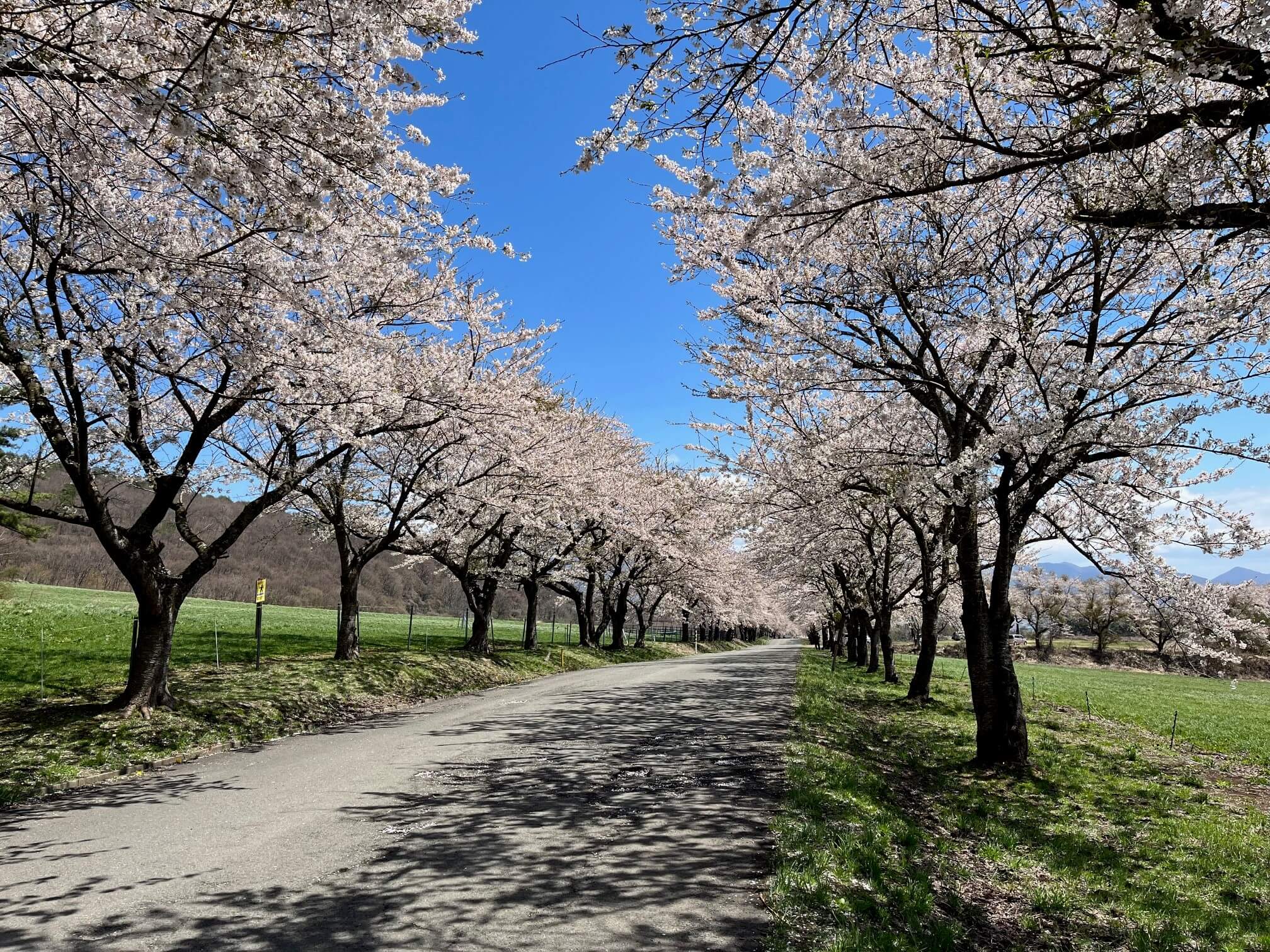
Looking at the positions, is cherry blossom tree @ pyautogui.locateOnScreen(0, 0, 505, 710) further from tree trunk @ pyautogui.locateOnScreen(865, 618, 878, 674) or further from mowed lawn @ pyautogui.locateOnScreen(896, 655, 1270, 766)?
tree trunk @ pyautogui.locateOnScreen(865, 618, 878, 674)

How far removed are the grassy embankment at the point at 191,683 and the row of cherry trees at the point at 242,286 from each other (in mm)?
1034

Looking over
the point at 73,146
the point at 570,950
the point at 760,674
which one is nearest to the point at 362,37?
the point at 73,146

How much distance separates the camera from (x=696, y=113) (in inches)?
196

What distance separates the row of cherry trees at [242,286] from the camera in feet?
16.5

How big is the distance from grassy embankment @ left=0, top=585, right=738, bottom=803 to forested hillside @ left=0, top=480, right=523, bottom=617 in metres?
37.8

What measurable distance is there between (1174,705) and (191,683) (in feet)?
104

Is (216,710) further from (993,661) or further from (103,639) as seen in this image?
(993,661)

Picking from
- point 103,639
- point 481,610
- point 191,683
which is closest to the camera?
point 191,683

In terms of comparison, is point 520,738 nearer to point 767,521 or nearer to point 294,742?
point 294,742

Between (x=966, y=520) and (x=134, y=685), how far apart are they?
13087 mm

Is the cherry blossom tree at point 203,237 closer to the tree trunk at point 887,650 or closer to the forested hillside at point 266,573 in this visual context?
the tree trunk at point 887,650

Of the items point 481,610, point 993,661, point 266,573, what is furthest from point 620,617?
point 266,573

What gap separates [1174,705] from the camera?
25.5 meters

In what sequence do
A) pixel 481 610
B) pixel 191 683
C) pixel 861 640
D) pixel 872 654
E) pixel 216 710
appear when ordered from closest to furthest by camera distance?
pixel 216 710 < pixel 191 683 < pixel 481 610 < pixel 872 654 < pixel 861 640
